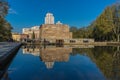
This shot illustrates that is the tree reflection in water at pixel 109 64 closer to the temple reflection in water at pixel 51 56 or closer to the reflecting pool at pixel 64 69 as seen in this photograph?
the reflecting pool at pixel 64 69

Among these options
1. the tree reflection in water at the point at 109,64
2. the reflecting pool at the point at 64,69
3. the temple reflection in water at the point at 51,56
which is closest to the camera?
the reflecting pool at the point at 64,69

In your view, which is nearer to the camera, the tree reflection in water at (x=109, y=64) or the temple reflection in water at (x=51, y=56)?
the tree reflection in water at (x=109, y=64)

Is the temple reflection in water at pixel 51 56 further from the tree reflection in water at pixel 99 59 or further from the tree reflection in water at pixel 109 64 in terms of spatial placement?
the tree reflection in water at pixel 109 64

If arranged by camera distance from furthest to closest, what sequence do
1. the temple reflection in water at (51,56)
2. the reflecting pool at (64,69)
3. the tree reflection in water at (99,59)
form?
the temple reflection in water at (51,56), the tree reflection in water at (99,59), the reflecting pool at (64,69)

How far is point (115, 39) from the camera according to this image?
280 feet

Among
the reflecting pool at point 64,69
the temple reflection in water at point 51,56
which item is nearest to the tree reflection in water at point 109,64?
the reflecting pool at point 64,69

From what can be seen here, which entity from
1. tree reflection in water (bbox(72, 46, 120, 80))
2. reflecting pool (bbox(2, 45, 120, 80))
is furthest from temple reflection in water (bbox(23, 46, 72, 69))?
tree reflection in water (bbox(72, 46, 120, 80))

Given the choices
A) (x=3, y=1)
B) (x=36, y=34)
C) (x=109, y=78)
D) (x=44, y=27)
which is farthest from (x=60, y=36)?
(x=109, y=78)

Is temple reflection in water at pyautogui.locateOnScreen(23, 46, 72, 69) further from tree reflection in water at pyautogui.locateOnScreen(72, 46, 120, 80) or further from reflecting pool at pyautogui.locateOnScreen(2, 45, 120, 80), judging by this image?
tree reflection in water at pyautogui.locateOnScreen(72, 46, 120, 80)

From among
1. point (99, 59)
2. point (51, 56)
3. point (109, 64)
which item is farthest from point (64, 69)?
point (51, 56)

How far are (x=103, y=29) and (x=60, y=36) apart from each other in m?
48.4

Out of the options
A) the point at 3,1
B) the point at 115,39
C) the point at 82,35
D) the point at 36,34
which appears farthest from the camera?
the point at 36,34

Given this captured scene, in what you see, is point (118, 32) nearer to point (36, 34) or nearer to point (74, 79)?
point (74, 79)

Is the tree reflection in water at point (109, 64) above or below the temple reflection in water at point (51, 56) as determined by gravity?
below
